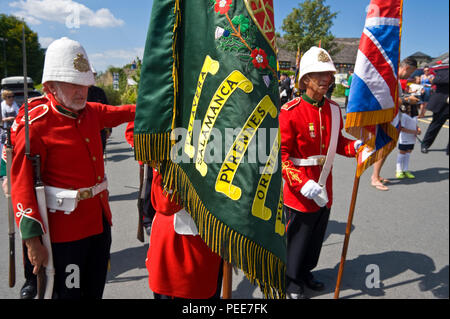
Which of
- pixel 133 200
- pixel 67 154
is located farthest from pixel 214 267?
pixel 133 200

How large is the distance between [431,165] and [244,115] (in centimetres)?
779

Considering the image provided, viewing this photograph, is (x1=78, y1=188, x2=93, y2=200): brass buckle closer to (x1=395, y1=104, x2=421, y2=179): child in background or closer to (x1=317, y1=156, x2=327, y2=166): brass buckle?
(x1=317, y1=156, x2=327, y2=166): brass buckle

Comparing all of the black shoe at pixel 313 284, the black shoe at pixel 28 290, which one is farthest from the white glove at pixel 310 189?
the black shoe at pixel 28 290

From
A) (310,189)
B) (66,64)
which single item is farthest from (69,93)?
(310,189)

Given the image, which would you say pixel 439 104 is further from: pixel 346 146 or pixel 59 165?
pixel 59 165

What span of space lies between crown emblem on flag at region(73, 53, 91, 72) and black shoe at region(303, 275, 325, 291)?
104 inches

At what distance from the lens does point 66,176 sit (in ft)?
6.60

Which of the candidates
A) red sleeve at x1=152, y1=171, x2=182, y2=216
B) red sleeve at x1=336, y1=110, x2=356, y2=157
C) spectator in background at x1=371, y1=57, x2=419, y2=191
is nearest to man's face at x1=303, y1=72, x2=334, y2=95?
red sleeve at x1=336, y1=110, x2=356, y2=157

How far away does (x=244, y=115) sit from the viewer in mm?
1289

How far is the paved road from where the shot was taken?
3.09 meters

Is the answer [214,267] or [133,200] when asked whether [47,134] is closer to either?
[214,267]

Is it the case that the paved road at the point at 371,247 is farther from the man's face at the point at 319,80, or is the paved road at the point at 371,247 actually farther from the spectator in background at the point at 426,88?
the spectator in background at the point at 426,88

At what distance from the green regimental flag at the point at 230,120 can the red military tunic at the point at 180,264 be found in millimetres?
421

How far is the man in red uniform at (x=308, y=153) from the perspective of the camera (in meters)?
2.67
